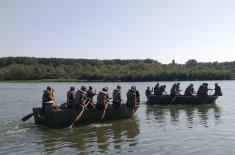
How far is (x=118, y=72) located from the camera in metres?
138

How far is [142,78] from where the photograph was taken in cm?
12425

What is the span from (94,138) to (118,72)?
119 meters

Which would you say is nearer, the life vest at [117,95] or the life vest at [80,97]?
the life vest at [80,97]

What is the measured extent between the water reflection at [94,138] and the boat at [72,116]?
454 millimetres

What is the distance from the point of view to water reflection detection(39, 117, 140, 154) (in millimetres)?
16812

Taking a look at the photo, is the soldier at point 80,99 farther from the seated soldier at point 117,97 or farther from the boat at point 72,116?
the seated soldier at point 117,97

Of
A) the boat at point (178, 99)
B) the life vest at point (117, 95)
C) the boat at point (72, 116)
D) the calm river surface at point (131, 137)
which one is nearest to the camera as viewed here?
the calm river surface at point (131, 137)

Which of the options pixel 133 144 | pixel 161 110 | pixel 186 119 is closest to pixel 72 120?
pixel 133 144

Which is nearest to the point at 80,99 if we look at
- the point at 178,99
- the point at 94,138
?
the point at 94,138

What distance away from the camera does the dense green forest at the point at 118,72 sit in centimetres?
12375

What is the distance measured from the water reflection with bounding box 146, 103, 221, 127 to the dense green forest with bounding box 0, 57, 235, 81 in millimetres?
89074

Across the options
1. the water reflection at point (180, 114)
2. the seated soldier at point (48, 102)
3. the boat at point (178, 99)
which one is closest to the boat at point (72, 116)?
the seated soldier at point (48, 102)

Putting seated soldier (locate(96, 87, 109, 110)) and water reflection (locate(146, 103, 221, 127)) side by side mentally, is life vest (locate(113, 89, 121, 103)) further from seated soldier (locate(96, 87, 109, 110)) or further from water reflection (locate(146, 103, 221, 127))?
water reflection (locate(146, 103, 221, 127))

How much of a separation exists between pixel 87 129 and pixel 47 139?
321 cm
